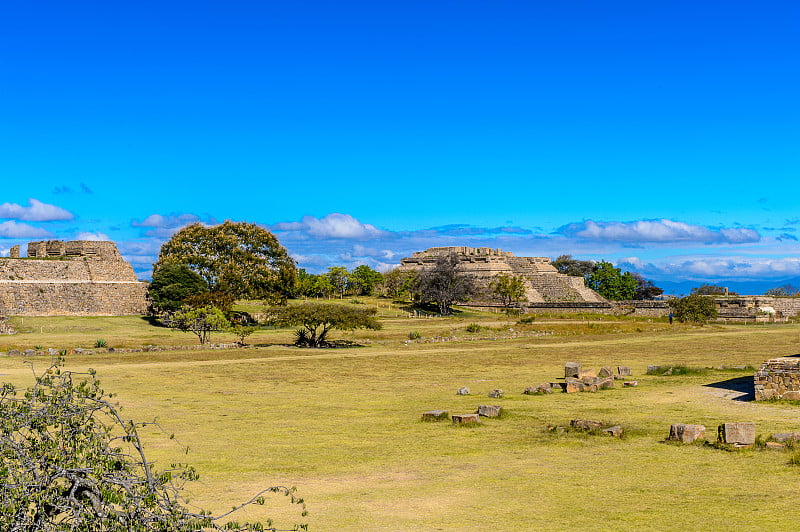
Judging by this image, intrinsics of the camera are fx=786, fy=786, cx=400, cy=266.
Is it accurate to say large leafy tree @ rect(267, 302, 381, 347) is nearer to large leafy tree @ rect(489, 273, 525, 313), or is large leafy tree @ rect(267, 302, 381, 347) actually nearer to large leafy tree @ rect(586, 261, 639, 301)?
large leafy tree @ rect(489, 273, 525, 313)

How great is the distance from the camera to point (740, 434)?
13461mm

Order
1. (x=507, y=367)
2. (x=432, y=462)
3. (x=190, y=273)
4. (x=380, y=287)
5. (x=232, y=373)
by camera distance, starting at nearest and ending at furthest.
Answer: (x=432, y=462) → (x=232, y=373) → (x=507, y=367) → (x=190, y=273) → (x=380, y=287)

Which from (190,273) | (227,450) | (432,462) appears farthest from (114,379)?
(190,273)

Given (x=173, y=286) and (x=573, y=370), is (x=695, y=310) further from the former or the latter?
(x=573, y=370)

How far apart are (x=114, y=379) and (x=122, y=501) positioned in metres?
21.1

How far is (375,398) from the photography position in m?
21.6

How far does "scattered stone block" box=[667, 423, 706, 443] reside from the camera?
1402 centimetres

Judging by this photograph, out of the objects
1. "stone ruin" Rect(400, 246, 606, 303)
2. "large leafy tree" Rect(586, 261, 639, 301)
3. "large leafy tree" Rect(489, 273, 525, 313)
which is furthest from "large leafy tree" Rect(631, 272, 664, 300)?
"large leafy tree" Rect(489, 273, 525, 313)

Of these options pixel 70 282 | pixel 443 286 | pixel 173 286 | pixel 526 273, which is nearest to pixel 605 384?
pixel 173 286

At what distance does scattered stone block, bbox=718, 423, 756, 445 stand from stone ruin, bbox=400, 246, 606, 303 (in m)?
79.5

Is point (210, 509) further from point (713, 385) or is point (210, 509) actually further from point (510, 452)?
point (713, 385)

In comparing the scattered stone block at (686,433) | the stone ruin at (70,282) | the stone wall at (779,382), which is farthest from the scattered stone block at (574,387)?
the stone ruin at (70,282)

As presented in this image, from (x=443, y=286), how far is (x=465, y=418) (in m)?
64.0

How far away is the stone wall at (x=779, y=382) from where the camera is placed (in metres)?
19.0
